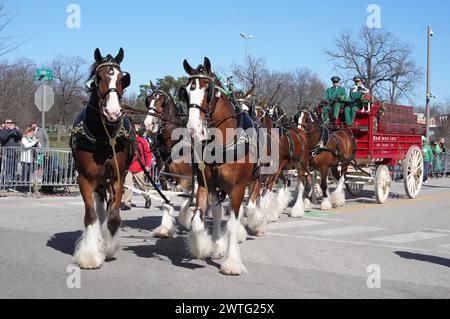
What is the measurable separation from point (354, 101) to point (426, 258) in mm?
7622

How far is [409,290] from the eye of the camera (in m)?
6.31

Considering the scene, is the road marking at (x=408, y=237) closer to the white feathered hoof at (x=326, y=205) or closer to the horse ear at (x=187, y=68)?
the white feathered hoof at (x=326, y=205)

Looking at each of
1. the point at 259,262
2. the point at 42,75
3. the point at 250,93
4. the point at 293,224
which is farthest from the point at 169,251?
the point at 42,75

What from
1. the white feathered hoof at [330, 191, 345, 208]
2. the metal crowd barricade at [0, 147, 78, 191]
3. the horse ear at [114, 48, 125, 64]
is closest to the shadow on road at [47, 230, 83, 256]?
the horse ear at [114, 48, 125, 64]

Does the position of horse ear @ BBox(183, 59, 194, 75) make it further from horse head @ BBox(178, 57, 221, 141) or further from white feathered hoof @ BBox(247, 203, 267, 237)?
white feathered hoof @ BBox(247, 203, 267, 237)

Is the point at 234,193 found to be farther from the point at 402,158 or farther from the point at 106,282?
the point at 402,158

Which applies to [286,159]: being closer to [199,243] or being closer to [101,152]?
[199,243]

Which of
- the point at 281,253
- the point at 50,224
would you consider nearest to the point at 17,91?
the point at 50,224

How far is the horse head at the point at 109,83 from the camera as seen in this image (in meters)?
6.71

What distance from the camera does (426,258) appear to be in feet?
27.2

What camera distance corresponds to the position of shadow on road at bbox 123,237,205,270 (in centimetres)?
748

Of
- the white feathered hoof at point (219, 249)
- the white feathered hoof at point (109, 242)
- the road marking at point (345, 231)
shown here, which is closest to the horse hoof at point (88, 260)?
the white feathered hoof at point (109, 242)

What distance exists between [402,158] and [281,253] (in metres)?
9.80

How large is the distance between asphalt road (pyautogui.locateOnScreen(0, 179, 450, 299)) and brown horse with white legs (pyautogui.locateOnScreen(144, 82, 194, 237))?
1.23 feet
